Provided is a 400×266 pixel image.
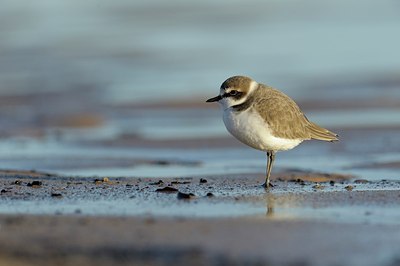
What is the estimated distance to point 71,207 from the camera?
25.8 ft

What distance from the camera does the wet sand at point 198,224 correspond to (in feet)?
20.8

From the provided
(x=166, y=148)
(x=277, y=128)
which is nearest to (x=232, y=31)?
(x=166, y=148)

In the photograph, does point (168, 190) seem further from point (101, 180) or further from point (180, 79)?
point (180, 79)

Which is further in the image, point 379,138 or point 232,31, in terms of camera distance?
point 232,31

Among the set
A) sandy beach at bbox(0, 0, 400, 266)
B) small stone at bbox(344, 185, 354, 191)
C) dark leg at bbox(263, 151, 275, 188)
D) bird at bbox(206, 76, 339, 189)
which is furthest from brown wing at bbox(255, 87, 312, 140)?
small stone at bbox(344, 185, 354, 191)

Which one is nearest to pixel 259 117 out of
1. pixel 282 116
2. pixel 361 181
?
pixel 282 116

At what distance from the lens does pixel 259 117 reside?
30.0 ft

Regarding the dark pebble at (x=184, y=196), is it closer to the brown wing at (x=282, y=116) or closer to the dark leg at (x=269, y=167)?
the dark leg at (x=269, y=167)

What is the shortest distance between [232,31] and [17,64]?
5.92 meters

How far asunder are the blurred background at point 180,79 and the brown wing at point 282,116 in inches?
44.5

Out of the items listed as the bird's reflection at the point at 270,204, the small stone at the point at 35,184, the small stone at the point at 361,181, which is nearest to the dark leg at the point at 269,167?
the bird's reflection at the point at 270,204

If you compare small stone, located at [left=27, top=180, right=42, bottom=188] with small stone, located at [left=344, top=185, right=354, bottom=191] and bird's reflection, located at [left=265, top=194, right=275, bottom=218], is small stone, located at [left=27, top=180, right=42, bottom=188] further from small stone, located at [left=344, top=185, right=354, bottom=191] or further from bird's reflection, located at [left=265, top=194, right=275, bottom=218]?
small stone, located at [left=344, top=185, right=354, bottom=191]

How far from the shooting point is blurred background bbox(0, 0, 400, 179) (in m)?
12.0

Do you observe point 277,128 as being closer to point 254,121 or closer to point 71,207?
point 254,121
